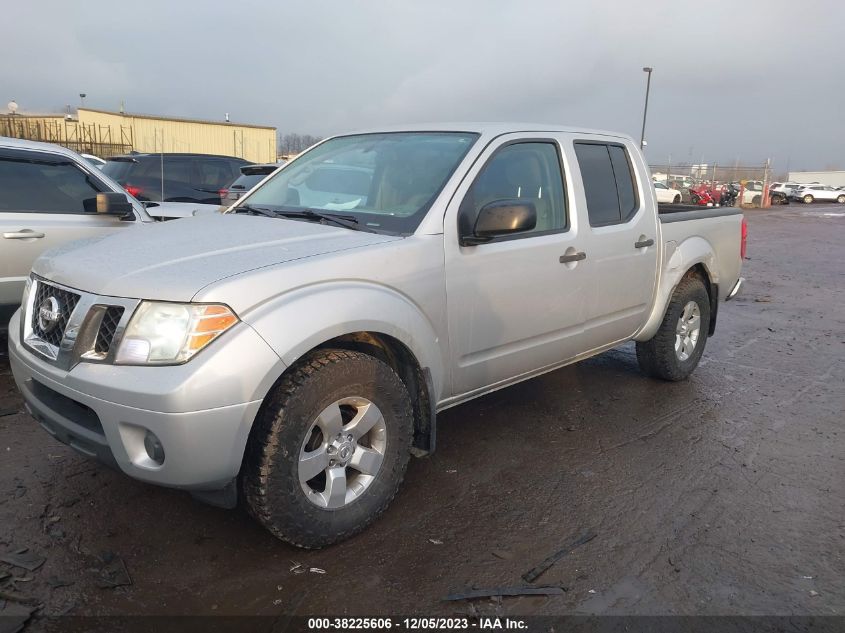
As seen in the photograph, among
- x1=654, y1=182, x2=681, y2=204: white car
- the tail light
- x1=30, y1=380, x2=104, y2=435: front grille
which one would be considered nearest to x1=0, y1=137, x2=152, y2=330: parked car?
x1=30, y1=380, x2=104, y2=435: front grille

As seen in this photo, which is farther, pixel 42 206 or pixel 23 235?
pixel 42 206

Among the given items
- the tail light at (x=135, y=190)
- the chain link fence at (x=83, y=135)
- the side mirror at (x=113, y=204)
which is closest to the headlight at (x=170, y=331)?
the side mirror at (x=113, y=204)

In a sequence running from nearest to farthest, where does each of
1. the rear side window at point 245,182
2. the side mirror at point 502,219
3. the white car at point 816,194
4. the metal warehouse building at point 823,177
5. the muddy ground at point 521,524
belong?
1. the muddy ground at point 521,524
2. the side mirror at point 502,219
3. the rear side window at point 245,182
4. the white car at point 816,194
5. the metal warehouse building at point 823,177

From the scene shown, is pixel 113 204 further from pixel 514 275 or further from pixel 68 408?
pixel 514 275

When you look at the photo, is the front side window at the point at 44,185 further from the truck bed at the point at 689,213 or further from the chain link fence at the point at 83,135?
the chain link fence at the point at 83,135

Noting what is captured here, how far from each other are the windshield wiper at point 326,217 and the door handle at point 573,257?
1.21 metres

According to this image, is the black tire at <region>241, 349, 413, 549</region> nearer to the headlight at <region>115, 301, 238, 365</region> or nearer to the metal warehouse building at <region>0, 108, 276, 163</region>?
the headlight at <region>115, 301, 238, 365</region>

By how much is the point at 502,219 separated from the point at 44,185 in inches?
155

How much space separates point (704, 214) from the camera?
17.5 feet

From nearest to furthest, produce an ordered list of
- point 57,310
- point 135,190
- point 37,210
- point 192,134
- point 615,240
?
point 57,310
point 615,240
point 37,210
point 135,190
point 192,134

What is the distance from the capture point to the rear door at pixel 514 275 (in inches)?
129

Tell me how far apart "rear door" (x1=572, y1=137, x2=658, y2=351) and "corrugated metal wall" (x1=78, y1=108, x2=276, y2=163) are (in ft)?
73.0

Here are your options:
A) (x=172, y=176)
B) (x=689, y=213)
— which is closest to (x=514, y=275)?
(x=689, y=213)

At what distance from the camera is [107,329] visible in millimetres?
2488
